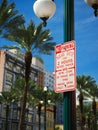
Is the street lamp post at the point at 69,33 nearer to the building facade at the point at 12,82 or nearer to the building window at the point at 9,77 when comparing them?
the building facade at the point at 12,82

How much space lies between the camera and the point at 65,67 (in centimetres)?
584

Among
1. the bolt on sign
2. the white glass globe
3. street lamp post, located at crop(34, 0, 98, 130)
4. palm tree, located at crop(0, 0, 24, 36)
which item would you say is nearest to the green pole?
street lamp post, located at crop(34, 0, 98, 130)

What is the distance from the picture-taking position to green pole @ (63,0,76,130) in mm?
5598

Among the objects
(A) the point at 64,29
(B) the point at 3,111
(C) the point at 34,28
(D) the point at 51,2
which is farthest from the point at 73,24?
(B) the point at 3,111

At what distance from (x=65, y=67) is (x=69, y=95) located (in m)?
0.50

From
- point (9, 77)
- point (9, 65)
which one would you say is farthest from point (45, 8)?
point (9, 65)

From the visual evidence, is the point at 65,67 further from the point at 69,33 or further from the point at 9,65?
the point at 9,65

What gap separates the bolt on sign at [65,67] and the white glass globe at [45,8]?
0.71 meters

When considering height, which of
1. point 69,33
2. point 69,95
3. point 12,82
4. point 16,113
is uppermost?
point 12,82

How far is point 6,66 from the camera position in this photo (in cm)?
10181

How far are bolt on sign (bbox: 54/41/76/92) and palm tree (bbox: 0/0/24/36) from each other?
2810 centimetres

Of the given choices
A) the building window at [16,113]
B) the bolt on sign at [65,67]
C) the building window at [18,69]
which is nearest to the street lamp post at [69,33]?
the bolt on sign at [65,67]

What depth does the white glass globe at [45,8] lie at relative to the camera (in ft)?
20.6

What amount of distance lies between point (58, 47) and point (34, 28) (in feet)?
114
